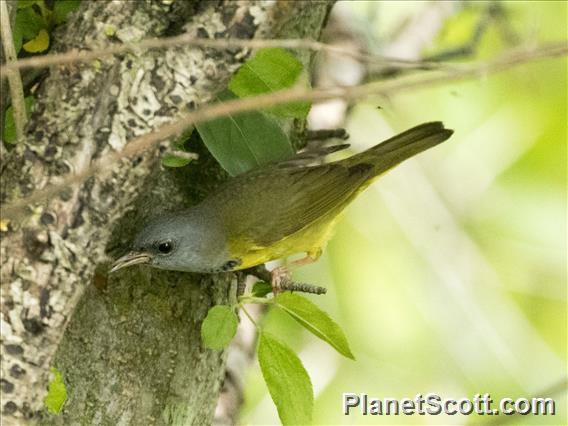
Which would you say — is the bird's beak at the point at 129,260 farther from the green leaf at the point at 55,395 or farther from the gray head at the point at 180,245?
the green leaf at the point at 55,395

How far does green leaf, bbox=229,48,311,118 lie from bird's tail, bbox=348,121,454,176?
85cm

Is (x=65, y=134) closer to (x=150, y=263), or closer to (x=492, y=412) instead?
(x=150, y=263)

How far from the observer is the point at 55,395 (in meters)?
1.83

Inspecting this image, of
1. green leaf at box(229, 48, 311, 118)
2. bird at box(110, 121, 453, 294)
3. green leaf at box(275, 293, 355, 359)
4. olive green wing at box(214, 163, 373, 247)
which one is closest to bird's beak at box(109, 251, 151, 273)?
bird at box(110, 121, 453, 294)

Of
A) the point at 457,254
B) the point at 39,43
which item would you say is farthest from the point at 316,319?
the point at 457,254

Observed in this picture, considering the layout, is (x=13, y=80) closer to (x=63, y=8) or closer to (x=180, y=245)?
(x=63, y=8)

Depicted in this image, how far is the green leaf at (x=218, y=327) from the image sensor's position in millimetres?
2008

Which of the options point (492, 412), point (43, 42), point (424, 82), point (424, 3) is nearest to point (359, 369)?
point (492, 412)

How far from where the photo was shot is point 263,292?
2271 mm

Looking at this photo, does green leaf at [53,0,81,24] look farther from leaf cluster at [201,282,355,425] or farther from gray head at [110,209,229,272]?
leaf cluster at [201,282,355,425]

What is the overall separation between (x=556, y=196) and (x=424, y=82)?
10.2 ft

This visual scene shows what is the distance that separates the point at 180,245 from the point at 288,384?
22.0 inches

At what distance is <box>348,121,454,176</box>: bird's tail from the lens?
2869 mm

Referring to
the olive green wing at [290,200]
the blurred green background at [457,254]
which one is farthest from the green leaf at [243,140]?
the blurred green background at [457,254]
